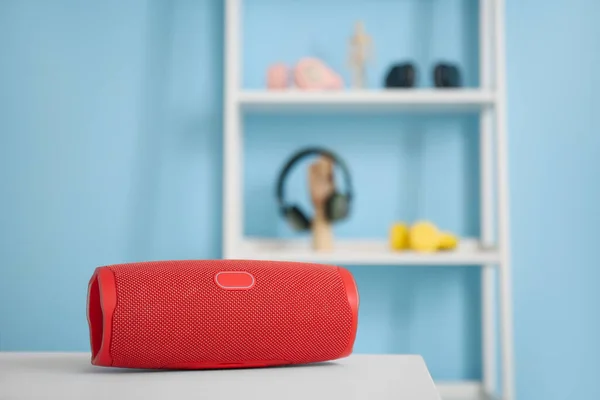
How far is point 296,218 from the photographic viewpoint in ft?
5.81

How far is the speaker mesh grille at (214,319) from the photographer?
2.15 feet

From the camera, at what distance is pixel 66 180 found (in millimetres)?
1991

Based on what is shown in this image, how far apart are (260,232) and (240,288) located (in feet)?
4.23

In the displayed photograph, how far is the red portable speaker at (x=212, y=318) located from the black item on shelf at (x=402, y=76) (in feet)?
3.75

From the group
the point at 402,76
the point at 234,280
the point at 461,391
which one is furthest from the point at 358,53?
the point at 234,280

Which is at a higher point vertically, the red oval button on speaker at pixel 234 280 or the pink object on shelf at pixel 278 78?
the pink object on shelf at pixel 278 78

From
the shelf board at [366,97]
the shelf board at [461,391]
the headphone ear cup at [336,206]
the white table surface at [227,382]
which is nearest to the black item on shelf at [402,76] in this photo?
the shelf board at [366,97]

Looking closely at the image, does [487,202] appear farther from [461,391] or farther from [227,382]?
[227,382]

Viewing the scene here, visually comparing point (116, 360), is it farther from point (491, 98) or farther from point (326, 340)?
point (491, 98)

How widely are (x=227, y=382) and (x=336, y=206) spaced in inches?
45.1

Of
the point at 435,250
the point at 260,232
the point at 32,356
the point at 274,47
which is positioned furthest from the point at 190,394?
the point at 274,47

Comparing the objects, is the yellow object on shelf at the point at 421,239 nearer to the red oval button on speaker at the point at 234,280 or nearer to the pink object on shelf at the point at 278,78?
the pink object on shelf at the point at 278,78

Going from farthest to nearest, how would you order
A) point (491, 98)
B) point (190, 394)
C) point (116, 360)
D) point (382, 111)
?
point (382, 111)
point (491, 98)
point (116, 360)
point (190, 394)

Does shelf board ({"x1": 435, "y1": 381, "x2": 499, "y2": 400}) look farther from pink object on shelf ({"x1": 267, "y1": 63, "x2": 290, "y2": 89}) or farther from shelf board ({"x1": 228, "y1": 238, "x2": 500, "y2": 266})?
pink object on shelf ({"x1": 267, "y1": 63, "x2": 290, "y2": 89})
